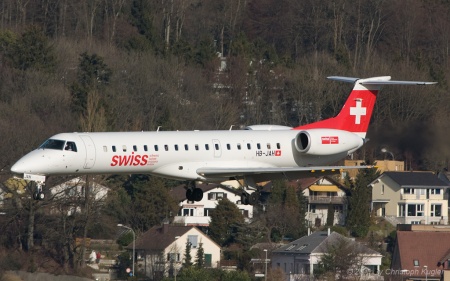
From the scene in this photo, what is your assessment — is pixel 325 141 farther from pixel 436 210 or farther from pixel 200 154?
pixel 436 210

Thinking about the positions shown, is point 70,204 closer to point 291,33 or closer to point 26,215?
point 26,215

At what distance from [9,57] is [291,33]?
104ft

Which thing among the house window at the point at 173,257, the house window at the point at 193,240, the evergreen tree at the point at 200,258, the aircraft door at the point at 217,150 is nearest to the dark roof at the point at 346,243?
the evergreen tree at the point at 200,258

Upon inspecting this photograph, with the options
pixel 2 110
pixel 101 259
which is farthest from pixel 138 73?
pixel 101 259

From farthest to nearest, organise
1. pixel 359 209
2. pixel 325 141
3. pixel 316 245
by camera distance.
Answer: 1. pixel 359 209
2. pixel 316 245
3. pixel 325 141

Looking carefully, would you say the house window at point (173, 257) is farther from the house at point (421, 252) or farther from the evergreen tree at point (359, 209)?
the house at point (421, 252)

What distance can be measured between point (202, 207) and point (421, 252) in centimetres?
1531

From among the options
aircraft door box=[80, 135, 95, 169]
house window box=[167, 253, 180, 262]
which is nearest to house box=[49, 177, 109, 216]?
house window box=[167, 253, 180, 262]

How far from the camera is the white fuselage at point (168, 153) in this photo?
46.8m

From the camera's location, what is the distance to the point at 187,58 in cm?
11412

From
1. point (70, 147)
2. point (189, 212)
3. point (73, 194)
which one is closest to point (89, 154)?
point (70, 147)

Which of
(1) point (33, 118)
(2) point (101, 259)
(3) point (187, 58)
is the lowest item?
(2) point (101, 259)

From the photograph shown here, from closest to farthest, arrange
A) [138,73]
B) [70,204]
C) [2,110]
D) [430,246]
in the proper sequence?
[70,204]
[430,246]
[2,110]
[138,73]

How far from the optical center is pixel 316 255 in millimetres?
86625
